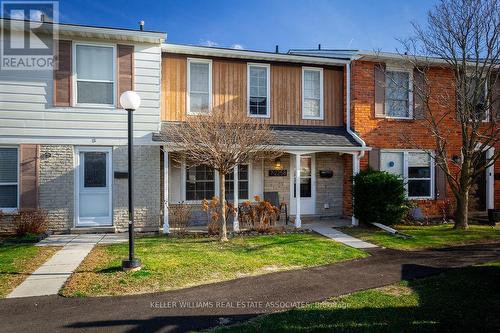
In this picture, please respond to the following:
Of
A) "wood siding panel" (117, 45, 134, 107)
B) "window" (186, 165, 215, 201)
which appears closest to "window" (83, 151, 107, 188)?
"wood siding panel" (117, 45, 134, 107)

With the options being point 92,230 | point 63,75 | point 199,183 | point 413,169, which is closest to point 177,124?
point 199,183

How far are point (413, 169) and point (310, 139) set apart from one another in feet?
14.4

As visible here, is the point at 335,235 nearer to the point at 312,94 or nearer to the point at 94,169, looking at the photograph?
the point at 312,94

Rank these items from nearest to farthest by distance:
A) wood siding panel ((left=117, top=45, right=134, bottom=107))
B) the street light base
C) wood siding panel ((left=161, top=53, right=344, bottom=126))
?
the street light base < wood siding panel ((left=117, top=45, right=134, bottom=107)) < wood siding panel ((left=161, top=53, right=344, bottom=126))

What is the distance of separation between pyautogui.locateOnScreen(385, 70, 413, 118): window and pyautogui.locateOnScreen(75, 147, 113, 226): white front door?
9720 mm

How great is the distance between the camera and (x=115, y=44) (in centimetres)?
987

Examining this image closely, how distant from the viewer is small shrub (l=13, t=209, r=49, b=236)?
29.9 feet

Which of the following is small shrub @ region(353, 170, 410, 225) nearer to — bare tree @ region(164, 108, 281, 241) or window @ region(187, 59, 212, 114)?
bare tree @ region(164, 108, 281, 241)

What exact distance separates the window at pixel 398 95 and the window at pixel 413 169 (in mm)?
1472

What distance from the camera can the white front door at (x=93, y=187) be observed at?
9820 millimetres

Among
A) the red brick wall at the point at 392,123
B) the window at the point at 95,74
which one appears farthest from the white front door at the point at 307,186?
the window at the point at 95,74

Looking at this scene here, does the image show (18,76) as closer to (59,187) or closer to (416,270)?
(59,187)

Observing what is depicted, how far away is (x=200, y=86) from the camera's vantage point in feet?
36.7

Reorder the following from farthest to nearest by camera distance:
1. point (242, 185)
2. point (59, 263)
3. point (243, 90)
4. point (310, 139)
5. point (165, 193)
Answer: point (242, 185) → point (243, 90) → point (310, 139) → point (165, 193) → point (59, 263)
